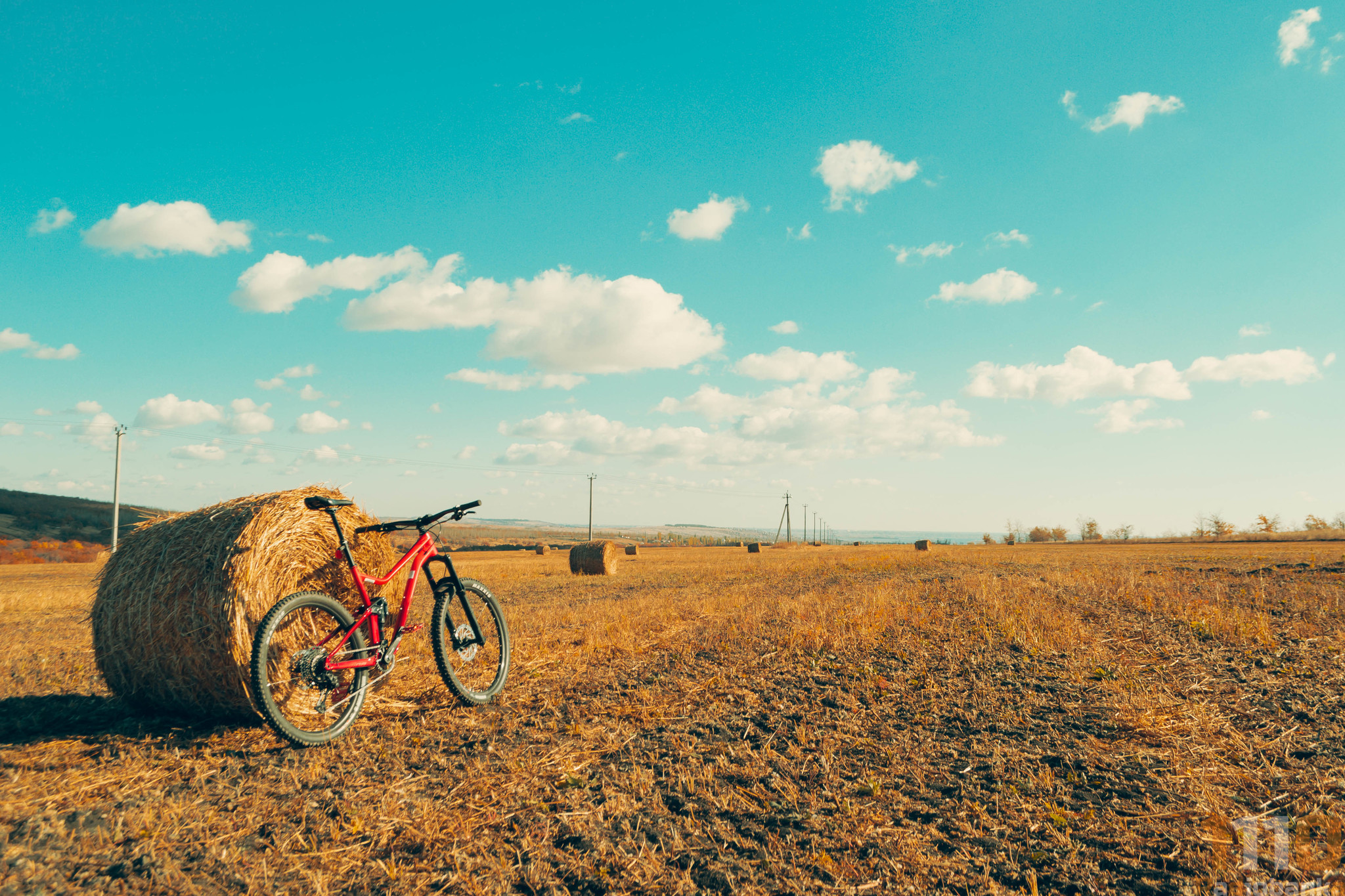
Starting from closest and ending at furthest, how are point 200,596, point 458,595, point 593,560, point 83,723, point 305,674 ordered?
point 305,674 < point 200,596 < point 83,723 < point 458,595 < point 593,560

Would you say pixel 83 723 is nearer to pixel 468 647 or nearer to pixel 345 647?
pixel 345 647

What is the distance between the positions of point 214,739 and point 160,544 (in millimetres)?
1852

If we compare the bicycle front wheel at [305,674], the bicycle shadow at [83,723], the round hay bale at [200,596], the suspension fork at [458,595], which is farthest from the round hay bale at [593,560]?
the bicycle front wheel at [305,674]

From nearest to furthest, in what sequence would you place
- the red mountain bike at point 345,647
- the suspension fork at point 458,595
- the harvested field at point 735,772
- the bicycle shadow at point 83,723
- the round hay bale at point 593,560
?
1. the harvested field at point 735,772
2. the red mountain bike at point 345,647
3. the bicycle shadow at point 83,723
4. the suspension fork at point 458,595
5. the round hay bale at point 593,560

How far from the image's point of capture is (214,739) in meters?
5.14

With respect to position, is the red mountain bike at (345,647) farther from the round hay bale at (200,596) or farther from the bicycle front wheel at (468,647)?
the round hay bale at (200,596)

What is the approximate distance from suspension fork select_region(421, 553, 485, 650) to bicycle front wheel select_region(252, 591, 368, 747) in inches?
33.9

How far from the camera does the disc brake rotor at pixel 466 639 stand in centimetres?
624

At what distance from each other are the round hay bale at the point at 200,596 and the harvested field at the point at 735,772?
0.38 m

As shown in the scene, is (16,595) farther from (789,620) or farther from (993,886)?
(993,886)

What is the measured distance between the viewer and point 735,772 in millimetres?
Answer: 4449

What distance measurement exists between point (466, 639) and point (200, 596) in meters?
2.23

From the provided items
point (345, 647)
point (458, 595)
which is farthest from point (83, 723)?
point (458, 595)

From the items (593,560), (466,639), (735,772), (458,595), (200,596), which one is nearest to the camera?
(735,772)
